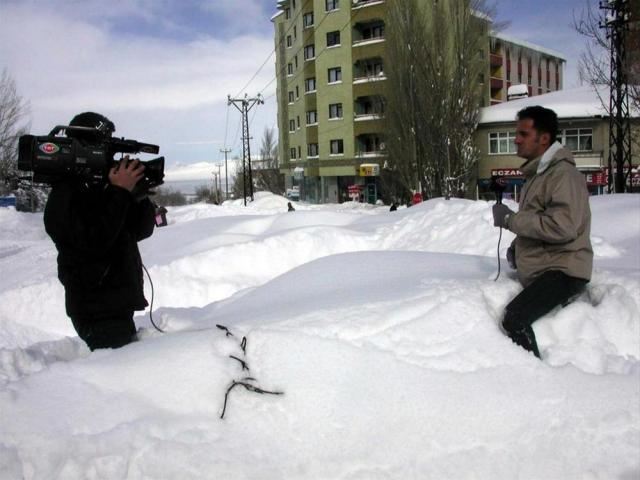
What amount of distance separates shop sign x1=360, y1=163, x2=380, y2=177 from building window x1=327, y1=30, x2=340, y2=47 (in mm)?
10754

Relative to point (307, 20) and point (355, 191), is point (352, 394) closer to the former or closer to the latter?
point (355, 191)

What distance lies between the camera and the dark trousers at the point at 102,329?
303cm

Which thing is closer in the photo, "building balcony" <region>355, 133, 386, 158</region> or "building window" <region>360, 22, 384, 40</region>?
"building balcony" <region>355, 133, 386, 158</region>

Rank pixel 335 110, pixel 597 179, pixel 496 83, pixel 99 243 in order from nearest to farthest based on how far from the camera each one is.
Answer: pixel 99 243 < pixel 597 179 < pixel 335 110 < pixel 496 83

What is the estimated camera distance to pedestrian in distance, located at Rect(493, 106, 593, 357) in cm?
317

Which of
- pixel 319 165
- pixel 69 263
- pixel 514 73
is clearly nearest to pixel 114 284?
pixel 69 263

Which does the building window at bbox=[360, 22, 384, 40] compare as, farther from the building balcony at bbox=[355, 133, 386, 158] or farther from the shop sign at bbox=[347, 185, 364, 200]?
the shop sign at bbox=[347, 185, 364, 200]

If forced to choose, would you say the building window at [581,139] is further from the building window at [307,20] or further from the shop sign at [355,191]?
the building window at [307,20]

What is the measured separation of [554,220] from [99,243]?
100 inches

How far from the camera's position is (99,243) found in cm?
288

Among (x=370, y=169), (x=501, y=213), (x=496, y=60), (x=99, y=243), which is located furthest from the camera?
(x=496, y=60)

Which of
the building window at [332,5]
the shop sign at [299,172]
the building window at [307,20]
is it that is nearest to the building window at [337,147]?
the shop sign at [299,172]

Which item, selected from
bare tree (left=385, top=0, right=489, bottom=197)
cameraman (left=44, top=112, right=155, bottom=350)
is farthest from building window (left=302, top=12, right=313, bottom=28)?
cameraman (left=44, top=112, right=155, bottom=350)

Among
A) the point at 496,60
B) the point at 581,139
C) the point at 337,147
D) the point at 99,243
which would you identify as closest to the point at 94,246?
the point at 99,243
